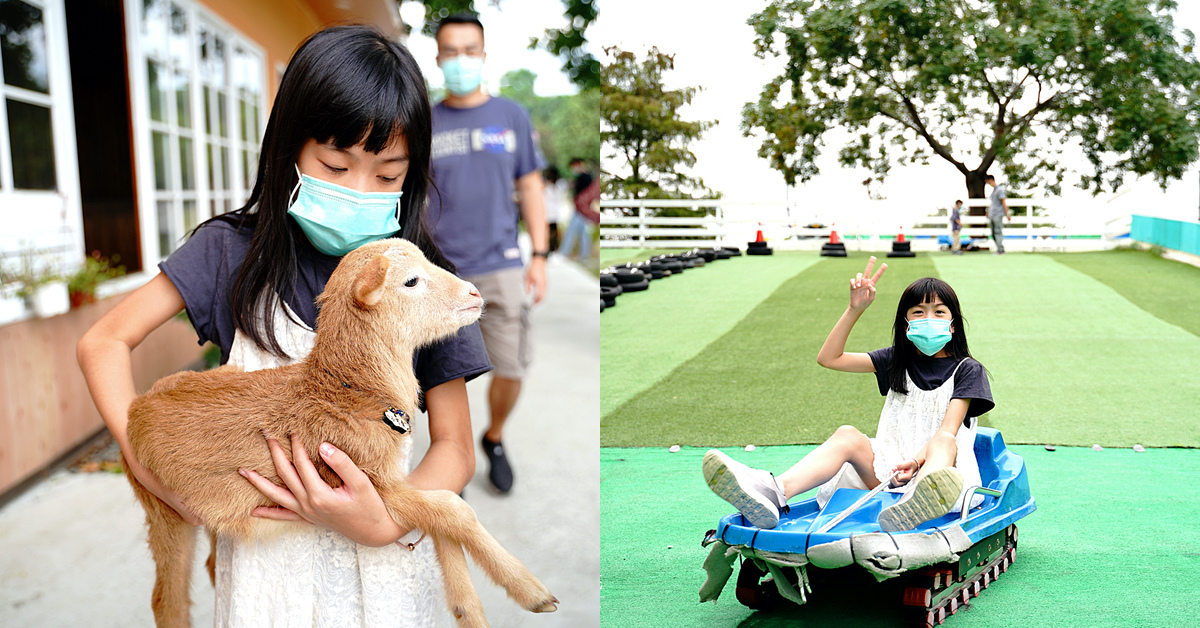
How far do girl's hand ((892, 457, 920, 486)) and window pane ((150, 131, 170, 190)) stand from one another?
6188 millimetres

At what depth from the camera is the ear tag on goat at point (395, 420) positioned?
5.15ft

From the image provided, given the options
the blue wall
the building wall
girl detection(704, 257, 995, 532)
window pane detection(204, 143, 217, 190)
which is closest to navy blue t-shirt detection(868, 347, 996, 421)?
girl detection(704, 257, 995, 532)

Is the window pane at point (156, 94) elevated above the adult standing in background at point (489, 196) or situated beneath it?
elevated above

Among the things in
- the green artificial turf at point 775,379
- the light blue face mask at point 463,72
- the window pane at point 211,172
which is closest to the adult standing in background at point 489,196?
the light blue face mask at point 463,72

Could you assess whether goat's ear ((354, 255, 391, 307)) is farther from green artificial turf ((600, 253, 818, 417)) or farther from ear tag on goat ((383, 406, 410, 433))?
green artificial turf ((600, 253, 818, 417))

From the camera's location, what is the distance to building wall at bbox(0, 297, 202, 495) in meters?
4.39

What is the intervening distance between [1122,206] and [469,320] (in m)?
1.61

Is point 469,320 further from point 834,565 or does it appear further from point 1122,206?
point 1122,206

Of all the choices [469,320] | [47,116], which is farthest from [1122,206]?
[47,116]

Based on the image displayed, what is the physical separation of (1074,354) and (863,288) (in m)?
0.57

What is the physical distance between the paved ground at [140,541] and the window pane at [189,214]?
2874 mm

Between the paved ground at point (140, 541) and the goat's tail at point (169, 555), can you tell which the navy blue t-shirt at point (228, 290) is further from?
the paved ground at point (140, 541)

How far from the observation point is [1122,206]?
212 centimetres

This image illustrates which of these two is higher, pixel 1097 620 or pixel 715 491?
pixel 715 491
